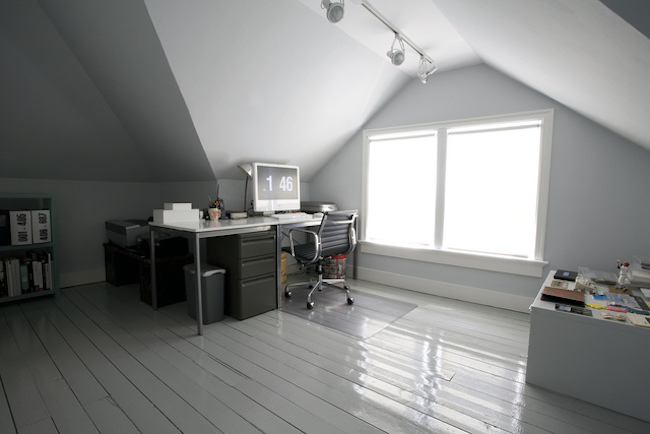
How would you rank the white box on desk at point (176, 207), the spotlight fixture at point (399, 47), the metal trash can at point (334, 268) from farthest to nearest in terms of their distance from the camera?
the metal trash can at point (334, 268) → the white box on desk at point (176, 207) → the spotlight fixture at point (399, 47)

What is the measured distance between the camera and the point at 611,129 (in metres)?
2.46

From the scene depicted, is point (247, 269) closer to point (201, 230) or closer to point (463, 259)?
point (201, 230)

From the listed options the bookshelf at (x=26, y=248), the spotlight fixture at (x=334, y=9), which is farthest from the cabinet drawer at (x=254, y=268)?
the bookshelf at (x=26, y=248)

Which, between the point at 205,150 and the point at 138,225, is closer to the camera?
the point at 205,150

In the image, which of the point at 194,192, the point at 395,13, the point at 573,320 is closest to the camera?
the point at 573,320

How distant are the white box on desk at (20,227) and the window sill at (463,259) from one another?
3.38 m

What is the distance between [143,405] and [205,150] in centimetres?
207

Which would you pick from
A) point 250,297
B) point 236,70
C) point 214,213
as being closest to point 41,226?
point 214,213

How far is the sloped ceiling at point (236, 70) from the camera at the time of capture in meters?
1.62

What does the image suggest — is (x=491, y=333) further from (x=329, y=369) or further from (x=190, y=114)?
(x=190, y=114)

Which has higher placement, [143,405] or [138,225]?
[138,225]

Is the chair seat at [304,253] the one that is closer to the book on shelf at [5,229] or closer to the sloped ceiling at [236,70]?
the sloped ceiling at [236,70]

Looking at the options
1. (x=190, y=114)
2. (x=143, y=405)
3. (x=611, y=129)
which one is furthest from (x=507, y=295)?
(x=190, y=114)

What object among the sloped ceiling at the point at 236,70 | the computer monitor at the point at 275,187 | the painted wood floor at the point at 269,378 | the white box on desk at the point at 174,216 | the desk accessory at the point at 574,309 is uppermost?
the sloped ceiling at the point at 236,70
